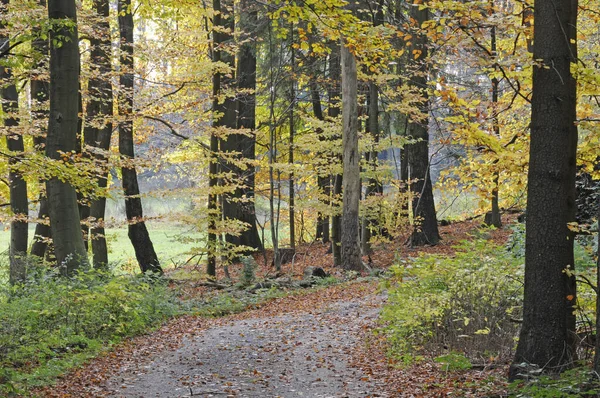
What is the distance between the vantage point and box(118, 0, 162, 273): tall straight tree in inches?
589

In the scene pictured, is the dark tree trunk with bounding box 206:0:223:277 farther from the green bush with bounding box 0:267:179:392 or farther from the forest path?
the green bush with bounding box 0:267:179:392

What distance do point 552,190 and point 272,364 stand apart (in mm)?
4440

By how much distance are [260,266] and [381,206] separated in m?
5.81

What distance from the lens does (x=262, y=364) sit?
7930 millimetres

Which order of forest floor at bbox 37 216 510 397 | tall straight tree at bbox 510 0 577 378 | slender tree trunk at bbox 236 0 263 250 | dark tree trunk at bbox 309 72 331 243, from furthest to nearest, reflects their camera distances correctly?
slender tree trunk at bbox 236 0 263 250, dark tree trunk at bbox 309 72 331 243, forest floor at bbox 37 216 510 397, tall straight tree at bbox 510 0 577 378

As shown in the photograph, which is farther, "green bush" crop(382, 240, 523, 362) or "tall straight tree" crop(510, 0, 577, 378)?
"green bush" crop(382, 240, 523, 362)

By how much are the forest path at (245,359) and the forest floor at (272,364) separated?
11 millimetres

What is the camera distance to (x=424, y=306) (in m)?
7.68

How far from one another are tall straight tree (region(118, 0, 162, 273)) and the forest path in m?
5.28

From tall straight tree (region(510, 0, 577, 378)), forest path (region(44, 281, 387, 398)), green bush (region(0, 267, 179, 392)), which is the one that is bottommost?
forest path (region(44, 281, 387, 398))

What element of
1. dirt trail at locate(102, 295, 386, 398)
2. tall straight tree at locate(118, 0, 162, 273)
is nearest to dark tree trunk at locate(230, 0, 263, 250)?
tall straight tree at locate(118, 0, 162, 273)

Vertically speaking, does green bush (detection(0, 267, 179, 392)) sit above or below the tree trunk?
below

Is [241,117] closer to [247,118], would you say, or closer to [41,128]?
[247,118]

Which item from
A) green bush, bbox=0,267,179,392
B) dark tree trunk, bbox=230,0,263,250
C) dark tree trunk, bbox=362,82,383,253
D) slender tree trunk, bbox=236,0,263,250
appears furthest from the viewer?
dark tree trunk, bbox=230,0,263,250
